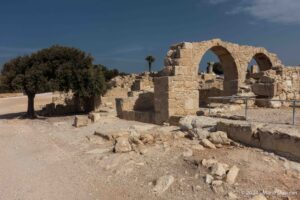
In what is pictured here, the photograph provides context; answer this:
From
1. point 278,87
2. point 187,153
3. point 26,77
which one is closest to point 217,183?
point 187,153

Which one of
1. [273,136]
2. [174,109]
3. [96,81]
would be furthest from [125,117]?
[273,136]

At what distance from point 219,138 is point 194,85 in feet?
16.3

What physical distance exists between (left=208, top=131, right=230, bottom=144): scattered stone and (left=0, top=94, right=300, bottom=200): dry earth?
197mm

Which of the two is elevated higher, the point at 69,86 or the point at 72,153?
the point at 69,86

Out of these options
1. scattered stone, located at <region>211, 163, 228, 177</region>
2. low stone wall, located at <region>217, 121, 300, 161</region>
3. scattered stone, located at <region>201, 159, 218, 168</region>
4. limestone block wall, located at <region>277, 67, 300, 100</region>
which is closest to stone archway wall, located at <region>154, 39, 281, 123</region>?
limestone block wall, located at <region>277, 67, 300, 100</region>

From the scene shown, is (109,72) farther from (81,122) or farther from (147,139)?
(147,139)

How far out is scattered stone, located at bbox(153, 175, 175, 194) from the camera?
4.37 meters

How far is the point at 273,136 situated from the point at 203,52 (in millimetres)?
9681

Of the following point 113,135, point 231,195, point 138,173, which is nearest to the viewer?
point 231,195

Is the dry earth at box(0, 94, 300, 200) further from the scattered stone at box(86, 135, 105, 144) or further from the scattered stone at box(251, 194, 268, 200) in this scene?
the scattered stone at box(86, 135, 105, 144)

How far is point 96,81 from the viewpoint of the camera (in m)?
16.5

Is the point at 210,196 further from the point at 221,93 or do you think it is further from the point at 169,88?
the point at 221,93

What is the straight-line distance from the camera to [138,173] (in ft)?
16.8

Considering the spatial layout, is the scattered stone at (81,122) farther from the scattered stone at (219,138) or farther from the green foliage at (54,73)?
the scattered stone at (219,138)
